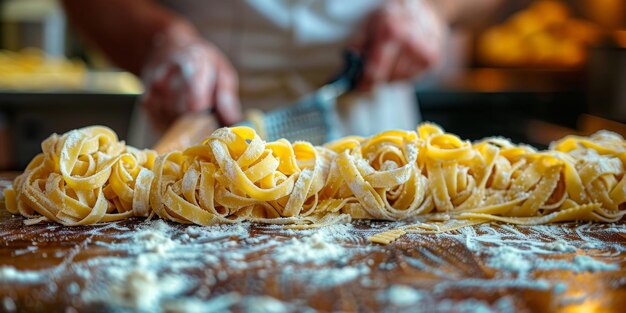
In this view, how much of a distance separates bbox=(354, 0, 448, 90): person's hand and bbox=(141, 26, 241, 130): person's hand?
2.04 ft

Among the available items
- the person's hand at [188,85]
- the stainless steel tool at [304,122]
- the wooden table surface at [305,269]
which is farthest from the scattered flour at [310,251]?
the person's hand at [188,85]

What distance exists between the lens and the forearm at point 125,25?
3.02 m

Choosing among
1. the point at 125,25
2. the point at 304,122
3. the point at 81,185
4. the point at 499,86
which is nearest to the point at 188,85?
the point at 304,122

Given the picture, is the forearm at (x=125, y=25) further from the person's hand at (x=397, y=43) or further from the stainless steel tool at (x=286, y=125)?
the person's hand at (x=397, y=43)

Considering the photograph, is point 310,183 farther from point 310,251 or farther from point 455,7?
point 455,7

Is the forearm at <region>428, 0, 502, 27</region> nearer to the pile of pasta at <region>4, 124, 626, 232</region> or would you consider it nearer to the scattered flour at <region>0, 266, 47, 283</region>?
the pile of pasta at <region>4, 124, 626, 232</region>

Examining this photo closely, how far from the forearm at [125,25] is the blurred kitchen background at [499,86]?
1347 millimetres

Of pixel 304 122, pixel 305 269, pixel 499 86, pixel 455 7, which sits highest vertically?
pixel 455 7

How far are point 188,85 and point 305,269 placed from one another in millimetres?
1523

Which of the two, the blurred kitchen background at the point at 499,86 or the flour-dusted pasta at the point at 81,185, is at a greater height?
the flour-dusted pasta at the point at 81,185

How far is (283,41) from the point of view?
10.6 feet

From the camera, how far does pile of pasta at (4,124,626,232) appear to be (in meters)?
1.47

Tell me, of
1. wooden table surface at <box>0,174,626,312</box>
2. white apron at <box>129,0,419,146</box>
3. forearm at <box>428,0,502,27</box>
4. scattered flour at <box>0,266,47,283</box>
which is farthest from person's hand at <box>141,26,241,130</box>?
forearm at <box>428,0,502,27</box>

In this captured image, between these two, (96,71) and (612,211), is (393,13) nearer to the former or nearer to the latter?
(612,211)
